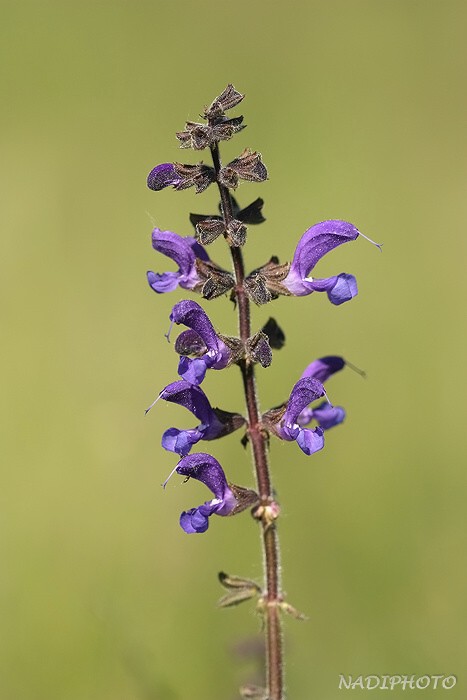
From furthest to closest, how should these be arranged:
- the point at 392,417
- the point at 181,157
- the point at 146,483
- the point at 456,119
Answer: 1. the point at 456,119
2. the point at 181,157
3. the point at 392,417
4. the point at 146,483

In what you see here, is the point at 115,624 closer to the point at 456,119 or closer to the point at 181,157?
the point at 181,157

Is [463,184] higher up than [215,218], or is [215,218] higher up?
[463,184]

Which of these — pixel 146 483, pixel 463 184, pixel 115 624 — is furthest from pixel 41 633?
pixel 463 184

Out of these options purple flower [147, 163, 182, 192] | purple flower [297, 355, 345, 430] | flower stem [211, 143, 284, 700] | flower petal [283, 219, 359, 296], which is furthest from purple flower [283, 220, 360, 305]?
purple flower [147, 163, 182, 192]

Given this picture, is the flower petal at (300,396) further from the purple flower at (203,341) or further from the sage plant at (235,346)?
the purple flower at (203,341)

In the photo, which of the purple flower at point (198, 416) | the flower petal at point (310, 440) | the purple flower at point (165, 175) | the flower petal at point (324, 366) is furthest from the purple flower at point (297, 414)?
the purple flower at point (165, 175)

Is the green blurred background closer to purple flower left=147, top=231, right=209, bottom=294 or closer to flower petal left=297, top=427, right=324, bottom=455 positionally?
purple flower left=147, top=231, right=209, bottom=294

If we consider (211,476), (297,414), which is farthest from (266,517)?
(297,414)
